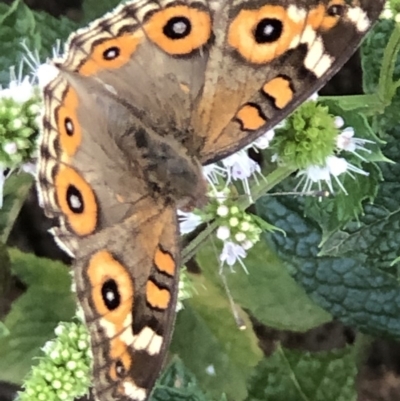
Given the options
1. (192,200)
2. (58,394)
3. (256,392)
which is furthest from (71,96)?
(256,392)

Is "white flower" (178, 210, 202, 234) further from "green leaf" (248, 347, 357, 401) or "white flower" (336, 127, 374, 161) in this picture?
"green leaf" (248, 347, 357, 401)

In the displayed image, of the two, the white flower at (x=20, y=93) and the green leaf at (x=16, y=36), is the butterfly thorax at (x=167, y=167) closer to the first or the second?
the white flower at (x=20, y=93)

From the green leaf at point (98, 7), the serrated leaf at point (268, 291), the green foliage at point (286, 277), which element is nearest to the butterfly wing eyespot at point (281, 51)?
the green foliage at point (286, 277)

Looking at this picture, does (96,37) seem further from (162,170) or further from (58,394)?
(58,394)

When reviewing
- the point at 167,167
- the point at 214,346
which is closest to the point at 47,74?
the point at 167,167

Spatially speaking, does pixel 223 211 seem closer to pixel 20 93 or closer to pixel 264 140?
pixel 264 140
